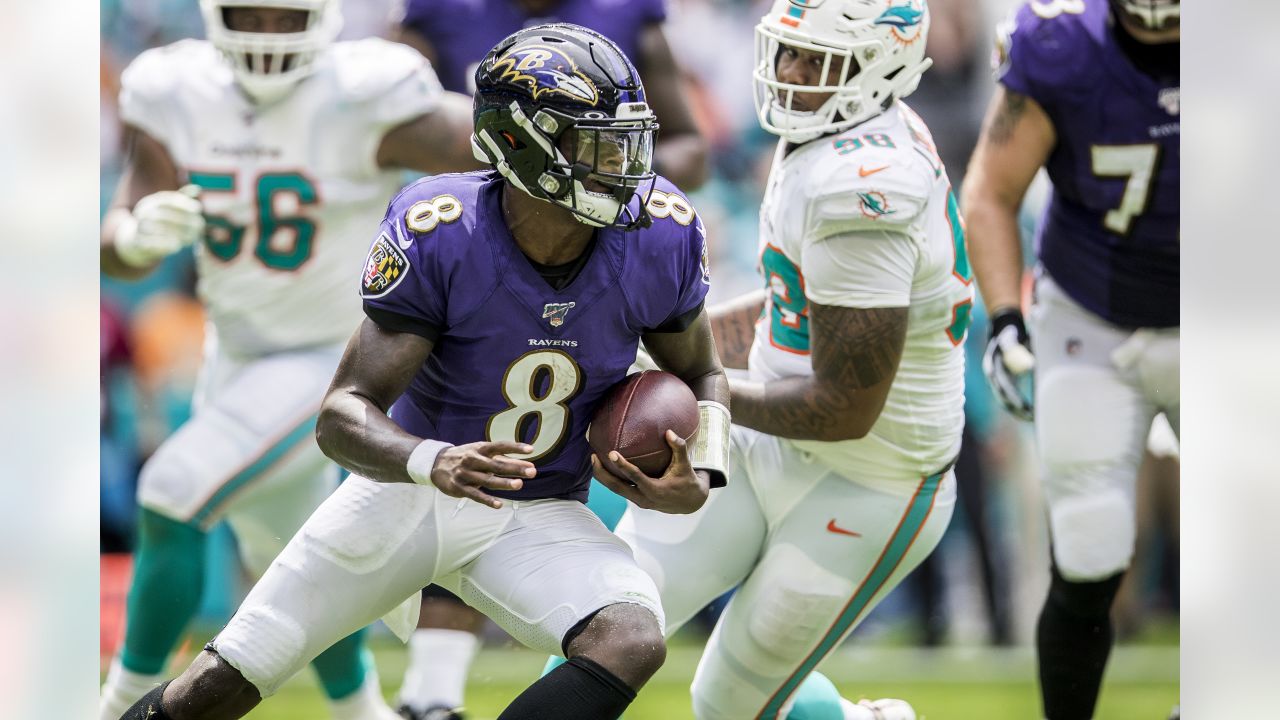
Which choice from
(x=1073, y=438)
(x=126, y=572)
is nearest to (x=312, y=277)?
(x=126, y=572)

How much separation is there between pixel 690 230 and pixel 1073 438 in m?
1.37

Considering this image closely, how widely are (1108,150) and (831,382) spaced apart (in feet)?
3.75

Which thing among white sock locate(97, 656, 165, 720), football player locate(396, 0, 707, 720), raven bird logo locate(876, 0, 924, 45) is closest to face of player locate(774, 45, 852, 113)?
raven bird logo locate(876, 0, 924, 45)

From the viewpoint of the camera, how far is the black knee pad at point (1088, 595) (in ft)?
11.8

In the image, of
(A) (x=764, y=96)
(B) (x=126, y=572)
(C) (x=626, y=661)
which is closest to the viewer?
(C) (x=626, y=661)

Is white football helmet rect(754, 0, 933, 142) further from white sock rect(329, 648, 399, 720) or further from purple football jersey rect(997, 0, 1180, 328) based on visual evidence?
white sock rect(329, 648, 399, 720)

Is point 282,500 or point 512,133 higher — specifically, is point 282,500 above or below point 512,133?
below

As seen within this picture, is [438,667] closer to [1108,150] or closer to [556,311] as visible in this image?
[556,311]

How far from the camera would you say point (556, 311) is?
257 centimetres

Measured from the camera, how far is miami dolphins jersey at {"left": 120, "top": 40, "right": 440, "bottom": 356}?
3.76 m

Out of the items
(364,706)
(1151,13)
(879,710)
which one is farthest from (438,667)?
(1151,13)

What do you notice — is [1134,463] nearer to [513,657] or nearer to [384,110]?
[513,657]

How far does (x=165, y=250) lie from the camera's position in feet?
12.1

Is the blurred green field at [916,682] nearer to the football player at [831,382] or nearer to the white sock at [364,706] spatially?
the white sock at [364,706]
